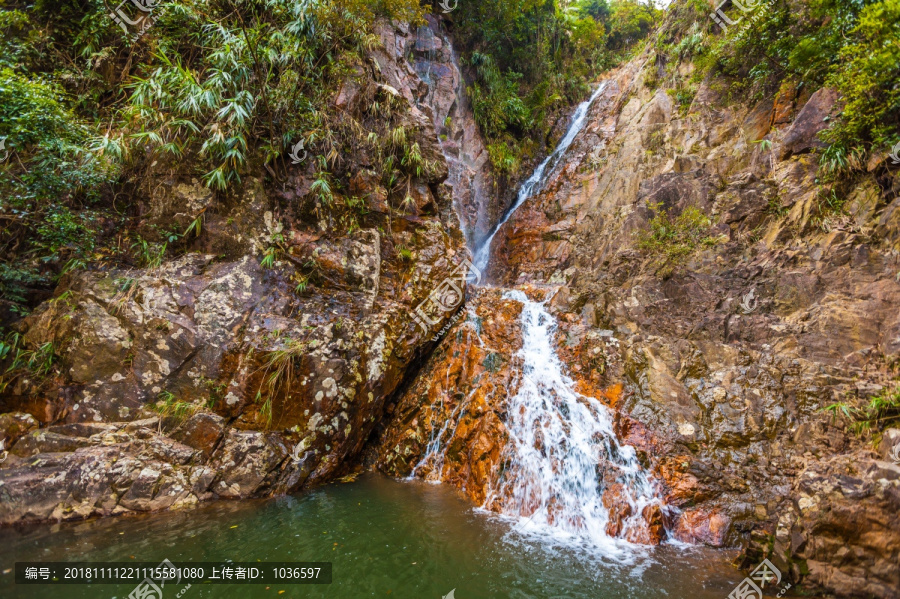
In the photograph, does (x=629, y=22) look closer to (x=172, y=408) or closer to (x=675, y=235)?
(x=675, y=235)

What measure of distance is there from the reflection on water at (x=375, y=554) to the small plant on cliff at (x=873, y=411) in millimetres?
2467

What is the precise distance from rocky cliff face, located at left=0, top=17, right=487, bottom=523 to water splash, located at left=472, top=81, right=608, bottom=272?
5.02 m

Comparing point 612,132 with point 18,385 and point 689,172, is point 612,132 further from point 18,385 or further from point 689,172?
point 18,385

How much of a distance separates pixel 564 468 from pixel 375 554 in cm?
300

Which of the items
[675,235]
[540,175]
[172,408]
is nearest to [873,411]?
[675,235]

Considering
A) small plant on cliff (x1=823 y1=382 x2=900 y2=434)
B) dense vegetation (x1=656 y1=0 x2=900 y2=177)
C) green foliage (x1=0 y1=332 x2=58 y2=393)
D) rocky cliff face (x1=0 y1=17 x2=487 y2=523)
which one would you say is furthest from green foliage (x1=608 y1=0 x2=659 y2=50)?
green foliage (x1=0 y1=332 x2=58 y2=393)

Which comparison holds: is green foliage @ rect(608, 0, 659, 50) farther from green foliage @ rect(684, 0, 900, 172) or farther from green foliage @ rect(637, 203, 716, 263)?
green foliage @ rect(637, 203, 716, 263)

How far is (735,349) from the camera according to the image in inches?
242

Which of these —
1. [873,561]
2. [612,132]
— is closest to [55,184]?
[873,561]

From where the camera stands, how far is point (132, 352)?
541cm

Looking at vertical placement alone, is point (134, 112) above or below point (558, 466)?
above

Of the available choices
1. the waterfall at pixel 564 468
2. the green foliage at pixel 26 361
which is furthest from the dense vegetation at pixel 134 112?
the waterfall at pixel 564 468

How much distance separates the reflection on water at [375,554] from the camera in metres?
3.51

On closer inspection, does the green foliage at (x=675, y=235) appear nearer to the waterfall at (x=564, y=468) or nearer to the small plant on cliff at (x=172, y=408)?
the waterfall at (x=564, y=468)
